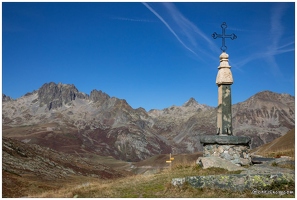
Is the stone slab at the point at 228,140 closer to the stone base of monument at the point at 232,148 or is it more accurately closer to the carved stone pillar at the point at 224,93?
the stone base of monument at the point at 232,148

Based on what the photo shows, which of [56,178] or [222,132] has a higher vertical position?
[222,132]

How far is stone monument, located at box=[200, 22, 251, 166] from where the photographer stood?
19906mm

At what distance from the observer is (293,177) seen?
13.5 meters

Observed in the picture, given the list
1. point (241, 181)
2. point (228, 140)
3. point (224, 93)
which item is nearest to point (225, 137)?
point (228, 140)

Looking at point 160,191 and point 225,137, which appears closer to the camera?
point 160,191

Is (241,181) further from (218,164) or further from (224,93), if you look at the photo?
(224,93)

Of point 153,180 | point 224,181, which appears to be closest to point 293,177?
point 224,181

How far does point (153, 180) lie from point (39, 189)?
65.1 ft

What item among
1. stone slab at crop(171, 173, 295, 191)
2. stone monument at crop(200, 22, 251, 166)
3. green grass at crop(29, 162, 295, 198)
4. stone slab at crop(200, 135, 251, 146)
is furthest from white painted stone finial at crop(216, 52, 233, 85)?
stone slab at crop(171, 173, 295, 191)

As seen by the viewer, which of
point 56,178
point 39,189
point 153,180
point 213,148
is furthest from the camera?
point 56,178

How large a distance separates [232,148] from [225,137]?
77 cm

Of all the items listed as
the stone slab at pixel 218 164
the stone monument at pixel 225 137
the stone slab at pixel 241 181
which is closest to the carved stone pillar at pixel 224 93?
the stone monument at pixel 225 137

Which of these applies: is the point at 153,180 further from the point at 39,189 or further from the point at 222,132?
the point at 39,189

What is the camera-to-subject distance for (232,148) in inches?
786
